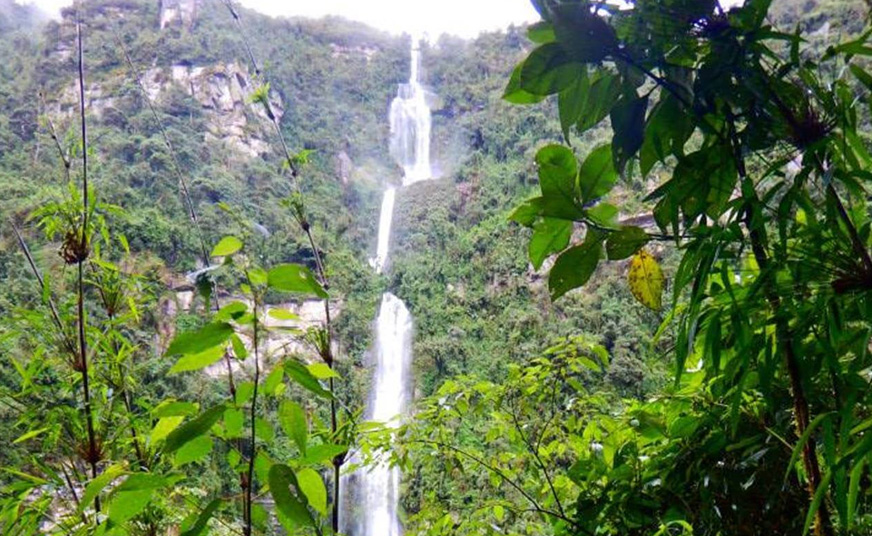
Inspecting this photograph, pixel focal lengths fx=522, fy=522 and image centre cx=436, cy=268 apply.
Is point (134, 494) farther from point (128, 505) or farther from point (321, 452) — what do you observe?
point (321, 452)

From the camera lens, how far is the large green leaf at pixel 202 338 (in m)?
0.30

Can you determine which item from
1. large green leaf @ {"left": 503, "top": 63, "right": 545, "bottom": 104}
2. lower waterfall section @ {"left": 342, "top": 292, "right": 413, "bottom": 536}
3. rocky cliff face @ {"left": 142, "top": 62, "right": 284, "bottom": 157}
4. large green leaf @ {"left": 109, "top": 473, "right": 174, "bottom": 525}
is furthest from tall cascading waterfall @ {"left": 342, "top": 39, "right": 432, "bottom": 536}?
rocky cliff face @ {"left": 142, "top": 62, "right": 284, "bottom": 157}

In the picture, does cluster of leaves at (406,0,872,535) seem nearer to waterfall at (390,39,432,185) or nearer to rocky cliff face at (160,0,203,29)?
waterfall at (390,39,432,185)

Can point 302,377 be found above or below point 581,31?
below

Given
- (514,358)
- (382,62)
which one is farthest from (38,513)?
(382,62)

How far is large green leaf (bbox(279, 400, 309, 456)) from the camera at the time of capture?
34 cm

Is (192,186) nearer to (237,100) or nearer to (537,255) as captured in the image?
(237,100)

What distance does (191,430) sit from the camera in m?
0.32

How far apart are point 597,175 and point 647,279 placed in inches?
5.5

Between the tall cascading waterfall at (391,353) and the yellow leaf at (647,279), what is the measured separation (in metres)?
4.11

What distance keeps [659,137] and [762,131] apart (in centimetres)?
6

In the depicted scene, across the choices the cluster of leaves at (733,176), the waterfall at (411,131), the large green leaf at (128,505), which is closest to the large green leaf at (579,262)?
the cluster of leaves at (733,176)

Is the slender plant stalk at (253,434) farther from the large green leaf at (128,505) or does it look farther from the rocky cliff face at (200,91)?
the rocky cliff face at (200,91)

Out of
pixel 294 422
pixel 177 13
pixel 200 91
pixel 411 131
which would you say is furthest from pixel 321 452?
pixel 177 13
